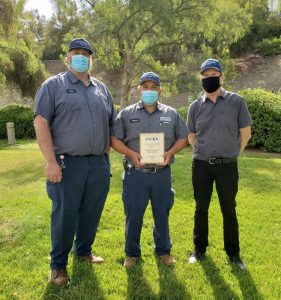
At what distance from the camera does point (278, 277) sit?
3830 millimetres

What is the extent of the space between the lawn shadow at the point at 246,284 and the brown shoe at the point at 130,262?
3.53 ft

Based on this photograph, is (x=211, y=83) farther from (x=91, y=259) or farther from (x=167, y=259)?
(x=91, y=259)

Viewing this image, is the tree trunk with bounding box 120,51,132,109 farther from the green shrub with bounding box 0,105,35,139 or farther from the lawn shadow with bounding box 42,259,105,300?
the lawn shadow with bounding box 42,259,105,300

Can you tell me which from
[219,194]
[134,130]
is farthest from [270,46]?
[134,130]

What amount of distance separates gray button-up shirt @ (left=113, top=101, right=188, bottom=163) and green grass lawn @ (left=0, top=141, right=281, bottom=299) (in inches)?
50.8

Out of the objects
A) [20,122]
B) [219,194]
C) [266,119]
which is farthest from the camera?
[20,122]

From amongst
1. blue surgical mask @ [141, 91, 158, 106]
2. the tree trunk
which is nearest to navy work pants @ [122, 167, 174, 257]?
blue surgical mask @ [141, 91, 158, 106]

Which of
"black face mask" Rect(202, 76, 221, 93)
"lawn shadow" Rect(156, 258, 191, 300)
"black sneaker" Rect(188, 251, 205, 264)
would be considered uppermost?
"black face mask" Rect(202, 76, 221, 93)

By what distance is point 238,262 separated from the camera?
405cm

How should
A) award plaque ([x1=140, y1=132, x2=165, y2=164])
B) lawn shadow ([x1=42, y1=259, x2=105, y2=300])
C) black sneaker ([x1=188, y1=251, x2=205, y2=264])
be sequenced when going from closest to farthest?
lawn shadow ([x1=42, y1=259, x2=105, y2=300]), award plaque ([x1=140, y1=132, x2=165, y2=164]), black sneaker ([x1=188, y1=251, x2=205, y2=264])

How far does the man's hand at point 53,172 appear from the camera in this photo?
10.8 feet

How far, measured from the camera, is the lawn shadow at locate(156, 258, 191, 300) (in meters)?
3.47

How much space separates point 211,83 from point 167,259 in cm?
199

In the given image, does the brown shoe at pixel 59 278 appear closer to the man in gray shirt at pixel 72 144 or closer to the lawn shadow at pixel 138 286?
the man in gray shirt at pixel 72 144
